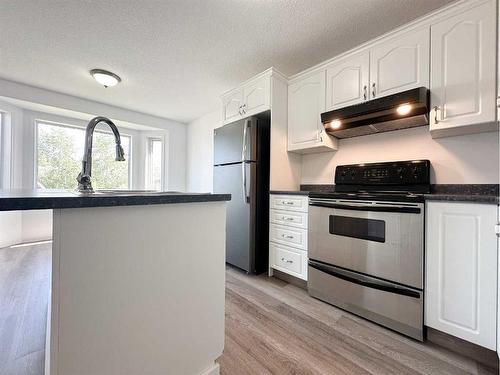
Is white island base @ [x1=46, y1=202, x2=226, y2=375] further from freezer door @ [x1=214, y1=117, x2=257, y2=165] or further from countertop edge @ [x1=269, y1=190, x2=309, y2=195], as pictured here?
freezer door @ [x1=214, y1=117, x2=257, y2=165]

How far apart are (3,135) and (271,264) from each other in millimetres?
3996

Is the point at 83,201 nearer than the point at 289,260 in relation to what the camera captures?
Yes

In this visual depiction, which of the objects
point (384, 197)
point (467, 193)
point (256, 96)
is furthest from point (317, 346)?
point (256, 96)

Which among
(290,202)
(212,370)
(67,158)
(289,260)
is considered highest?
(67,158)

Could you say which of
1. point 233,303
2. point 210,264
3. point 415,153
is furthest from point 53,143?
point 415,153

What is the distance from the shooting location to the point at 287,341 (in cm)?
140

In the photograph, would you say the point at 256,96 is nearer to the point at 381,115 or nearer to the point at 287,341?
the point at 381,115

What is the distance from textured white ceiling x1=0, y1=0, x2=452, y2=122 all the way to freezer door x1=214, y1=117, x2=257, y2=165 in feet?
2.01

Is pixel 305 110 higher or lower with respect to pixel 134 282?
higher

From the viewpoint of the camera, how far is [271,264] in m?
2.38

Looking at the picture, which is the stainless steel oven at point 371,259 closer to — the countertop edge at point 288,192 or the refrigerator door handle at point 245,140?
the countertop edge at point 288,192

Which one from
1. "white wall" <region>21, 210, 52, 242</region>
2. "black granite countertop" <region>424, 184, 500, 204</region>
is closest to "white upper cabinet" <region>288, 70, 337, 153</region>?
"black granite countertop" <region>424, 184, 500, 204</region>

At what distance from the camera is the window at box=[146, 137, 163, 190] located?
15.0ft

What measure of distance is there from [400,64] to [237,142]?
5.22ft
